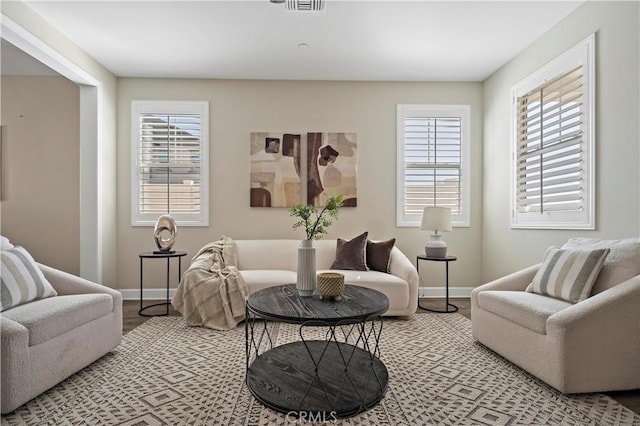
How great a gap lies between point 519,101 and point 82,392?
456cm

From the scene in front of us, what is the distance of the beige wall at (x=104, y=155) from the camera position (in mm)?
3592

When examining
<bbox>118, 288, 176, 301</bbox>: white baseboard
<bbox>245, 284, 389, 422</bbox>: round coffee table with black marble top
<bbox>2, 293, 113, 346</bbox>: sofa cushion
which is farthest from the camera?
<bbox>118, 288, 176, 301</bbox>: white baseboard

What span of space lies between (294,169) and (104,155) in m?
2.21

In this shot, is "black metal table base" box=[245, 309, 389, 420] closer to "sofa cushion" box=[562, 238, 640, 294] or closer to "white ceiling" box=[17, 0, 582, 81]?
"sofa cushion" box=[562, 238, 640, 294]

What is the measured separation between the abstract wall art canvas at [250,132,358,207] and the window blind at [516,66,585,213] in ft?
6.34

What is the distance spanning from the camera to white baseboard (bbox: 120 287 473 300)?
4457mm

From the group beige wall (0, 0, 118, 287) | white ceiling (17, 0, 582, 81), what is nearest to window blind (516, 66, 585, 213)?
white ceiling (17, 0, 582, 81)

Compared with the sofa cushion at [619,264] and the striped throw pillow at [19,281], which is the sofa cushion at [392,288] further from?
the striped throw pillow at [19,281]

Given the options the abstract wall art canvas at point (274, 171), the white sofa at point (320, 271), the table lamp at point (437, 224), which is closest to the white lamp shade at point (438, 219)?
the table lamp at point (437, 224)

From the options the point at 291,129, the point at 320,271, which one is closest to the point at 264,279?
the point at 320,271

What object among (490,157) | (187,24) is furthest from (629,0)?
(187,24)

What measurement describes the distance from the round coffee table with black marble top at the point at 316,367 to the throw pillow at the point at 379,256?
147 centimetres

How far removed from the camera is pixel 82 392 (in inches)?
84.7

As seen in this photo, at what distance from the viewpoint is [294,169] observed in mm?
4500
